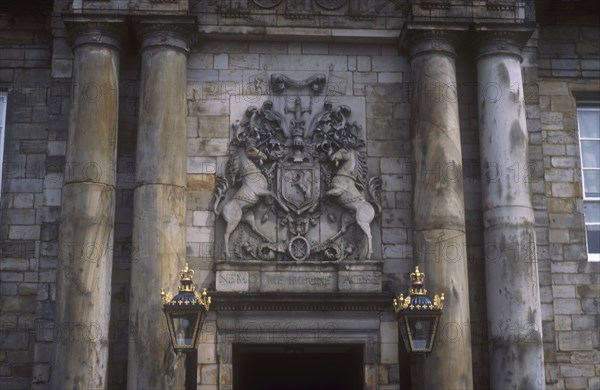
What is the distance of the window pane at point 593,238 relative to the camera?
13.4m

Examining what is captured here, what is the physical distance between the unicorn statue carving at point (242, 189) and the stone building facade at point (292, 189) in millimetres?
31

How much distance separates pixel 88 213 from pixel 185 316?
2.13 m

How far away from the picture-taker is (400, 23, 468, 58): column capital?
1275 cm

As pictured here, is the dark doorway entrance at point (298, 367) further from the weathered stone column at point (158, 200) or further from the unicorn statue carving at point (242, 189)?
the unicorn statue carving at point (242, 189)

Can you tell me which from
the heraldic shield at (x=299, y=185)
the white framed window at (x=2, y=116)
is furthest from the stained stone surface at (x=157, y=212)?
the white framed window at (x=2, y=116)

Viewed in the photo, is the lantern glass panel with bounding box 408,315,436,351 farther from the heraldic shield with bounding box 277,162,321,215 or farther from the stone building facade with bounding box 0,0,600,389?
the heraldic shield with bounding box 277,162,321,215

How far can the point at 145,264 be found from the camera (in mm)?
11688

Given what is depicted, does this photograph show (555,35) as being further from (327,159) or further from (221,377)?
(221,377)

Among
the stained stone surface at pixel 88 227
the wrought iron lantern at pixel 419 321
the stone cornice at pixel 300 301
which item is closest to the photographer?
the wrought iron lantern at pixel 419 321

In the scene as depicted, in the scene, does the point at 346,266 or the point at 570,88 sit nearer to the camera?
the point at 346,266

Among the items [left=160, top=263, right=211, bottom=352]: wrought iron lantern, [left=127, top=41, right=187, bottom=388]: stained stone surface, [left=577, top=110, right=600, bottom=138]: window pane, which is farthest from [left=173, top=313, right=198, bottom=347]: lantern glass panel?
[left=577, top=110, right=600, bottom=138]: window pane

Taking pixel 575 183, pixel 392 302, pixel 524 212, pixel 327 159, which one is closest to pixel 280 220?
pixel 327 159

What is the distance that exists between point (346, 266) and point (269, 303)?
3.77ft

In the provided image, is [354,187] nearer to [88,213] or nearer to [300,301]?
[300,301]
